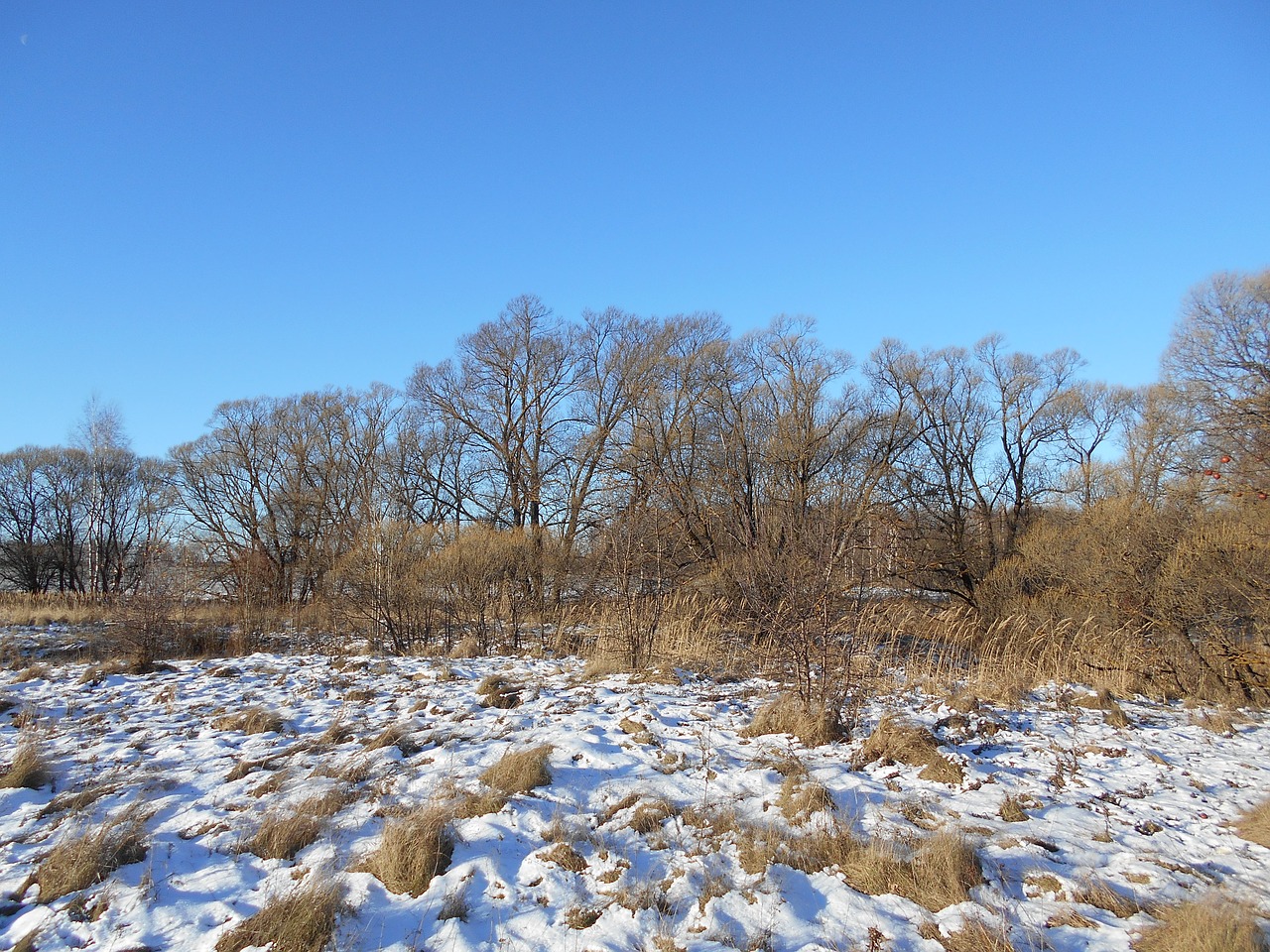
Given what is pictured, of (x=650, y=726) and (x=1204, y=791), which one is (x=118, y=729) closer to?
(x=650, y=726)

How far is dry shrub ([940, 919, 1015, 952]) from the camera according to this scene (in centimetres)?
327

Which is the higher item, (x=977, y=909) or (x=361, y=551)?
(x=361, y=551)

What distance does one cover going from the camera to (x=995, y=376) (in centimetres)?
2959

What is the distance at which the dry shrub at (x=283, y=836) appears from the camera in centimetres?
451

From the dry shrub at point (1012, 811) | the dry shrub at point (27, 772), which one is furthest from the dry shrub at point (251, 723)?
the dry shrub at point (1012, 811)

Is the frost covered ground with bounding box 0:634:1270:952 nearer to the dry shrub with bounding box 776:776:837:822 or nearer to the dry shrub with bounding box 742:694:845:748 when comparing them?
the dry shrub with bounding box 776:776:837:822

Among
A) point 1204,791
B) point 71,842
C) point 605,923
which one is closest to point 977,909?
point 605,923

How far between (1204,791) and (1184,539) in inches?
256

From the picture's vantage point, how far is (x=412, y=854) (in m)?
4.31

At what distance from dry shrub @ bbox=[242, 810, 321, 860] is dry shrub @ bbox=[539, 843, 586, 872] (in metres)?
1.72

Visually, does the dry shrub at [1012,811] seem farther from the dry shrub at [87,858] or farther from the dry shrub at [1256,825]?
the dry shrub at [87,858]

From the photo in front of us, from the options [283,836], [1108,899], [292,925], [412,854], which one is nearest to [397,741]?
[283,836]

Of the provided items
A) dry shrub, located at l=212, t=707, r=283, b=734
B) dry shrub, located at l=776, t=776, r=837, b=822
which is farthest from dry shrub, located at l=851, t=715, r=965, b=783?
dry shrub, located at l=212, t=707, r=283, b=734

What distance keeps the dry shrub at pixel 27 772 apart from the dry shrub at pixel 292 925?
3.40 m
